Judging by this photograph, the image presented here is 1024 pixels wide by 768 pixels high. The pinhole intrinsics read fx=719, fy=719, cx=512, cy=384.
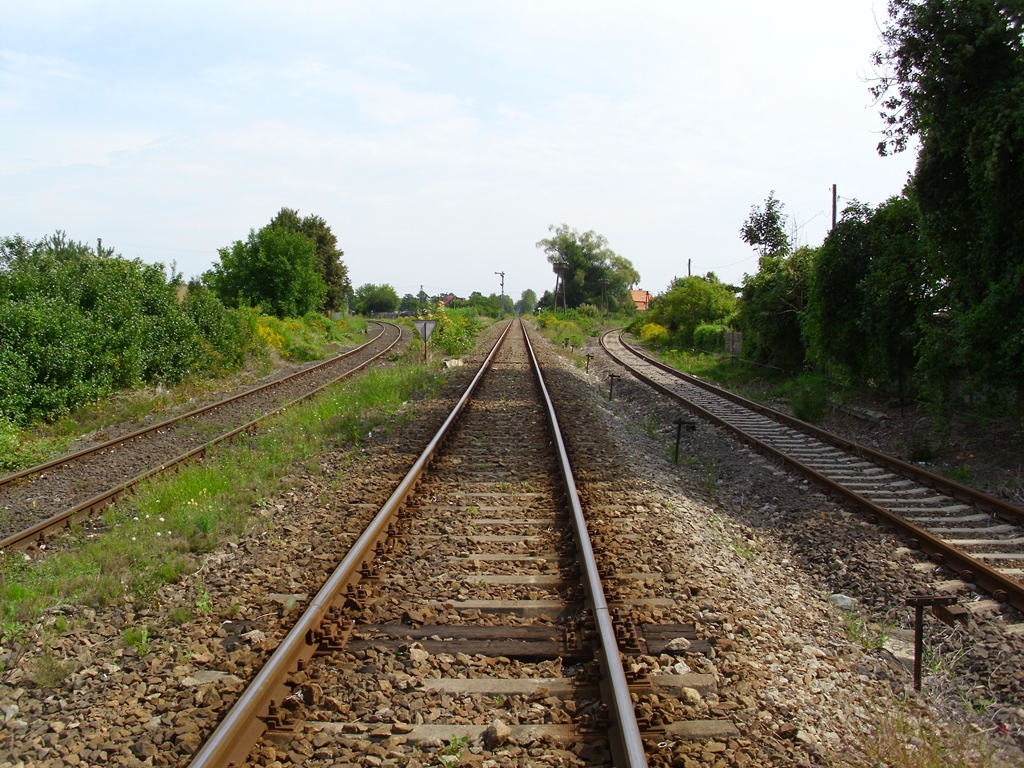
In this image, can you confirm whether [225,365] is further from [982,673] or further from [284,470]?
[982,673]

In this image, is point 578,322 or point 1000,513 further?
point 578,322

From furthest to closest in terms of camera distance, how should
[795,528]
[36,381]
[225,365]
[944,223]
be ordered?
[225,365] < [36,381] < [944,223] < [795,528]

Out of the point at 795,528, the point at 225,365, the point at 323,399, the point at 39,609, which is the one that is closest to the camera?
the point at 39,609

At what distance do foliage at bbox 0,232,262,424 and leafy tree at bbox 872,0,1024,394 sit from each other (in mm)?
15857

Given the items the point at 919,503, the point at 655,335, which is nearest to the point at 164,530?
the point at 919,503

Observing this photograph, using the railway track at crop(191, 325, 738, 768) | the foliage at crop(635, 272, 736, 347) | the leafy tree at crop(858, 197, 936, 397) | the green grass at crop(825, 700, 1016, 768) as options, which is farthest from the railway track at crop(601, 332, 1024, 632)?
the foliage at crop(635, 272, 736, 347)

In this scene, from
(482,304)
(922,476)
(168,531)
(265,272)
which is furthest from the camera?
(482,304)

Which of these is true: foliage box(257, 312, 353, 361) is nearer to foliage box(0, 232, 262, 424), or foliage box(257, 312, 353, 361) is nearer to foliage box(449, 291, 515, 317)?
foliage box(0, 232, 262, 424)

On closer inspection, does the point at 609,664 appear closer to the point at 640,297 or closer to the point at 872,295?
the point at 872,295

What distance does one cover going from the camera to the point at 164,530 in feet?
21.9

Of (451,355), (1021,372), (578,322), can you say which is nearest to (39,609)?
(1021,372)

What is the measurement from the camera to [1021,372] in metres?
9.23

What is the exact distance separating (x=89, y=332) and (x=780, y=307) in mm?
17641

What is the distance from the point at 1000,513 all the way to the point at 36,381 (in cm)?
1609
